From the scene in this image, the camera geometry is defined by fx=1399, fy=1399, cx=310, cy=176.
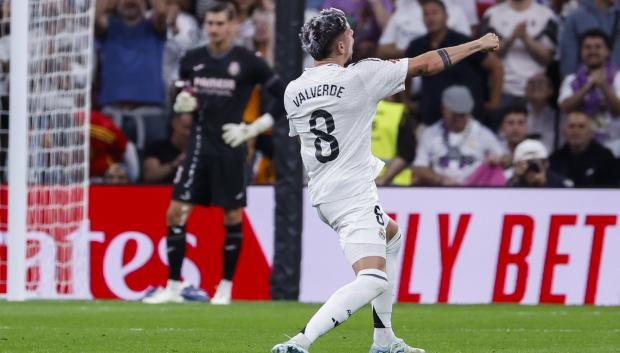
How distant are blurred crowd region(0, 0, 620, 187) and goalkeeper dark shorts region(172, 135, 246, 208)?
2.07 meters

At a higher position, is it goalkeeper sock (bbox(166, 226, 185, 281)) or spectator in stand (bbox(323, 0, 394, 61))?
spectator in stand (bbox(323, 0, 394, 61))

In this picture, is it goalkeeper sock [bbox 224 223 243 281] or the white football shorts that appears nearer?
the white football shorts

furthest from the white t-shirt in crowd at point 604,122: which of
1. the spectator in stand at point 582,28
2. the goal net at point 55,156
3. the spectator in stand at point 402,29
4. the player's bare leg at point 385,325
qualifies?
the player's bare leg at point 385,325

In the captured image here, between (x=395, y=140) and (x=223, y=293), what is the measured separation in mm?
3024

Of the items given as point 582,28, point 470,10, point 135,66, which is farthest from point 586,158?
point 135,66

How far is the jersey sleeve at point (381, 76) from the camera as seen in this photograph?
24.5 ft

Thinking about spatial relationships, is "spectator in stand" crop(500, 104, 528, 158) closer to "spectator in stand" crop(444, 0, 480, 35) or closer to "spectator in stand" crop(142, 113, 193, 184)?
"spectator in stand" crop(444, 0, 480, 35)

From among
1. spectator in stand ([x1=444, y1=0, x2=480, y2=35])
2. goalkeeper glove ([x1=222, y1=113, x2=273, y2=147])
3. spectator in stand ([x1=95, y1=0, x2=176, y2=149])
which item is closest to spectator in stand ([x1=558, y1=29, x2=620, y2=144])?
spectator in stand ([x1=444, y1=0, x2=480, y2=35])

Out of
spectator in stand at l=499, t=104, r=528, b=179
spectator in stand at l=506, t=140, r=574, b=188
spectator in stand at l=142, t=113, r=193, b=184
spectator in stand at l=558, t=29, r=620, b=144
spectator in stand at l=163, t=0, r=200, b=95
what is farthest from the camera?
spectator in stand at l=163, t=0, r=200, b=95

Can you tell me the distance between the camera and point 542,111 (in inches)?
626

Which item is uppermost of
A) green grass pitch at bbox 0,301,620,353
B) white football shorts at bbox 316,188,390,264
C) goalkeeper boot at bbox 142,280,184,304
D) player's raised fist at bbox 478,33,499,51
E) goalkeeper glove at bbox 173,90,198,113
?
player's raised fist at bbox 478,33,499,51

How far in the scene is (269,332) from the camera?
9.71 meters

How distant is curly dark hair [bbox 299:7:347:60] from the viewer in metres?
7.42

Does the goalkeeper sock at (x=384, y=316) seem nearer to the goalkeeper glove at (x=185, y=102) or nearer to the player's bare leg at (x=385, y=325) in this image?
the player's bare leg at (x=385, y=325)
